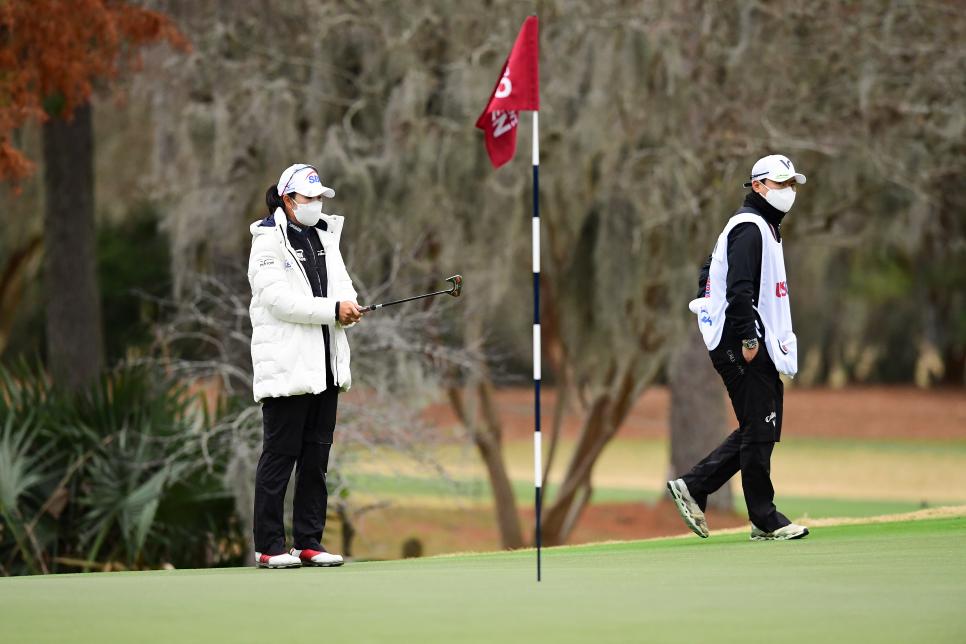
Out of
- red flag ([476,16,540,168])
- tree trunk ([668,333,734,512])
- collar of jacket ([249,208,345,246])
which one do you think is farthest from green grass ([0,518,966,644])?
tree trunk ([668,333,734,512])

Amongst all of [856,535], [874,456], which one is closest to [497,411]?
[856,535]

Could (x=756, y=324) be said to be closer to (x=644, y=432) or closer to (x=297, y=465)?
(x=297, y=465)

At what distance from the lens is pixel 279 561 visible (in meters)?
8.44

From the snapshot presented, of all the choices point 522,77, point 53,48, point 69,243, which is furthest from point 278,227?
point 69,243

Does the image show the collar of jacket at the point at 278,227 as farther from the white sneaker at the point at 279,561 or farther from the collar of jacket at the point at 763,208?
the collar of jacket at the point at 763,208

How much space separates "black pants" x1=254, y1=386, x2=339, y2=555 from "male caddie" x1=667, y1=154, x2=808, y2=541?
2.08 meters

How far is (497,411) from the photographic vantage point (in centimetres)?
2170

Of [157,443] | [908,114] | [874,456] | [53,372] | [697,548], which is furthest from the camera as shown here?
[874,456]

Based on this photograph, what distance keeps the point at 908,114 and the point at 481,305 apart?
5452 millimetres

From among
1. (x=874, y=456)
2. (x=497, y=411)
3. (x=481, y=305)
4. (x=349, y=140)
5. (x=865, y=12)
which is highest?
(x=865, y=12)

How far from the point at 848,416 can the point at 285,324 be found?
4034 centimetres

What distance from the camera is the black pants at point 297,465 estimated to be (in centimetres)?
861

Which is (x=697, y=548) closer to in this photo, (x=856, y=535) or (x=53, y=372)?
(x=856, y=535)

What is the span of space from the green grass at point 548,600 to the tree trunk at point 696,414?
14.9 meters
